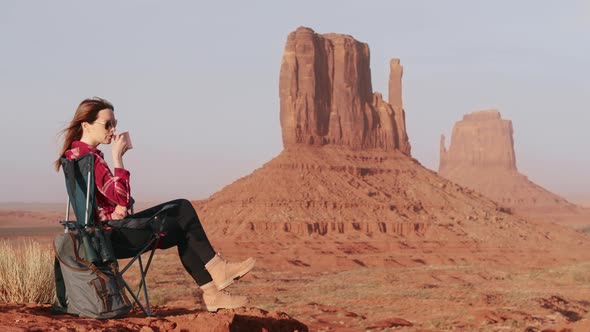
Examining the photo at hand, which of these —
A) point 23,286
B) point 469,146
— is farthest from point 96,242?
point 469,146

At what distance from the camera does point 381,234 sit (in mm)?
63562

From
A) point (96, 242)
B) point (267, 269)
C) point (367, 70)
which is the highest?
point (367, 70)

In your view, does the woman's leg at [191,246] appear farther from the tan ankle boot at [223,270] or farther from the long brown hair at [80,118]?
the long brown hair at [80,118]

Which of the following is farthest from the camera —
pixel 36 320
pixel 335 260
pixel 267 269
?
pixel 335 260

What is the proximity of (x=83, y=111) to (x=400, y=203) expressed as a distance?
65.4 m

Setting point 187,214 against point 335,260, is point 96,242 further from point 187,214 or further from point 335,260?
point 335,260

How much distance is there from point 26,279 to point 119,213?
186 centimetres

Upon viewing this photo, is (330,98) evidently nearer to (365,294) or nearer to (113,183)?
(365,294)

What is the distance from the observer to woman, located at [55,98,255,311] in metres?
5.27

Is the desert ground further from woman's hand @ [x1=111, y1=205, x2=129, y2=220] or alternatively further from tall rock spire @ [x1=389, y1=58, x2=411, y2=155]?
tall rock spire @ [x1=389, y1=58, x2=411, y2=155]

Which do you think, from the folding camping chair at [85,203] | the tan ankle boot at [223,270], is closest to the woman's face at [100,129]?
the folding camping chair at [85,203]

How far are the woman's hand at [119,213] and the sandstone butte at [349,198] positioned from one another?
150 ft

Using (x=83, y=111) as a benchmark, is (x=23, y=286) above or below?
below

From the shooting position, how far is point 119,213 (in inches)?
209
